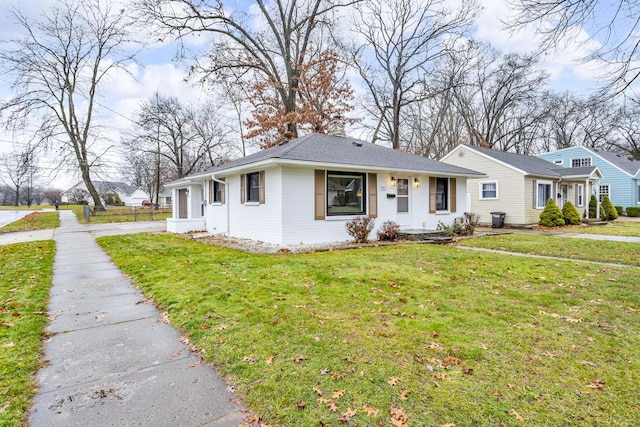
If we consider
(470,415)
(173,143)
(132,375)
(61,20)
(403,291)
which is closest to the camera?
(470,415)

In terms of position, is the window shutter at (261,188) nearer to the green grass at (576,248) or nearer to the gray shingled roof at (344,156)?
the gray shingled roof at (344,156)

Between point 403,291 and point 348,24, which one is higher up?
point 348,24

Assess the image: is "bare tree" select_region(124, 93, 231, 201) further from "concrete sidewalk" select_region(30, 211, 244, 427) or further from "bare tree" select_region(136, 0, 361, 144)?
"concrete sidewalk" select_region(30, 211, 244, 427)

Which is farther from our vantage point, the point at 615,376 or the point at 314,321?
the point at 314,321

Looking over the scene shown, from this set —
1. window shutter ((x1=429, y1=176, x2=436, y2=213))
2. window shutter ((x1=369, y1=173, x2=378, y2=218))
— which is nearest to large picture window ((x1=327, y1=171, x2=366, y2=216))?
window shutter ((x1=369, y1=173, x2=378, y2=218))

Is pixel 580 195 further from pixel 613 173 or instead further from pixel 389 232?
pixel 389 232

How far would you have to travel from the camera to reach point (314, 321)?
369 cm

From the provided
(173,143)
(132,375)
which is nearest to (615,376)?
(132,375)

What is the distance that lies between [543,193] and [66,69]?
34201 millimetres

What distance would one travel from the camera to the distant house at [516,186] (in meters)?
16.4

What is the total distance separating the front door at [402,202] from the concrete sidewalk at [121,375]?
897 cm

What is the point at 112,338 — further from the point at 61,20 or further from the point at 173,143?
the point at 173,143

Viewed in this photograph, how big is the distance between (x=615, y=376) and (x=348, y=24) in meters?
23.6

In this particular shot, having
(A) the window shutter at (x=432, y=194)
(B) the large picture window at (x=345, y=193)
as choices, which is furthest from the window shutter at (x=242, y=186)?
(A) the window shutter at (x=432, y=194)
